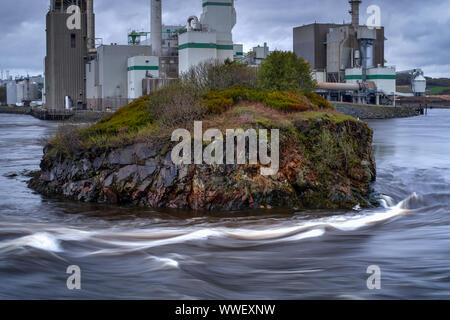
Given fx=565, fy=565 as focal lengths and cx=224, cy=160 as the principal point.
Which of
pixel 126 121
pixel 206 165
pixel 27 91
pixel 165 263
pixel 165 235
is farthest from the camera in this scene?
pixel 27 91

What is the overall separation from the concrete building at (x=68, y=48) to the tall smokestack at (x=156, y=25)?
18565mm

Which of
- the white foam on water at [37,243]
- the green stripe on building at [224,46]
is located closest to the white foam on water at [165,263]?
the white foam on water at [37,243]

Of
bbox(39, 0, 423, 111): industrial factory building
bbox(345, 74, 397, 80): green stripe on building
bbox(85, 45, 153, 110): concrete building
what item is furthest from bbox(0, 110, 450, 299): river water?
bbox(345, 74, 397, 80): green stripe on building

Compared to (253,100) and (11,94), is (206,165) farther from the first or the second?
(11,94)

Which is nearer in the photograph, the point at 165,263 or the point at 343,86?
the point at 165,263

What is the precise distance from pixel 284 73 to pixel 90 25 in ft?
191

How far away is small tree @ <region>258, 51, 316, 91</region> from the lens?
31.7m

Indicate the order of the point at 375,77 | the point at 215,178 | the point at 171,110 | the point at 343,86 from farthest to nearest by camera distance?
the point at 375,77
the point at 343,86
the point at 171,110
the point at 215,178

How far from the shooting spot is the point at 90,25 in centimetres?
8450

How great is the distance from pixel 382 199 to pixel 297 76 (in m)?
18.3

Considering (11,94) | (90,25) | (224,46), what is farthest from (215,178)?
(11,94)

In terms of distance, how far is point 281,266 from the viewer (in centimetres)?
1068

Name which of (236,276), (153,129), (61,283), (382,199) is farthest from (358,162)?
(61,283)
